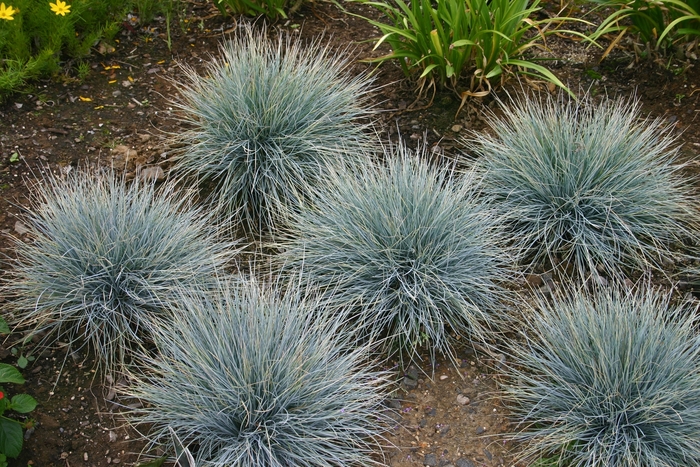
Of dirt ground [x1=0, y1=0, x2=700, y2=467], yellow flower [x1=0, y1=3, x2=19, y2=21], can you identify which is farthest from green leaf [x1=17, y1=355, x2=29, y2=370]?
yellow flower [x1=0, y1=3, x2=19, y2=21]

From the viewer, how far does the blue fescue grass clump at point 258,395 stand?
263 centimetres

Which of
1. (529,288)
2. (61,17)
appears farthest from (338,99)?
(61,17)

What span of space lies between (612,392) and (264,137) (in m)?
2.23

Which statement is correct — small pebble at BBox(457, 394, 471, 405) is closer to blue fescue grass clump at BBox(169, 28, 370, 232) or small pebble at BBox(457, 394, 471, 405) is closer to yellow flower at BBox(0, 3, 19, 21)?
blue fescue grass clump at BBox(169, 28, 370, 232)

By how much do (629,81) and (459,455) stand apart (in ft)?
9.24

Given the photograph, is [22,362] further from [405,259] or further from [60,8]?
[60,8]

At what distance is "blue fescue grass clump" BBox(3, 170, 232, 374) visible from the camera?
3.06 meters

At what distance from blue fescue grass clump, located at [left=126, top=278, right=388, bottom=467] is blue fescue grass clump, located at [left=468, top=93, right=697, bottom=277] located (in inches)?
51.0

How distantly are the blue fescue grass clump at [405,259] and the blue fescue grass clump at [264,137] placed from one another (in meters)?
0.43

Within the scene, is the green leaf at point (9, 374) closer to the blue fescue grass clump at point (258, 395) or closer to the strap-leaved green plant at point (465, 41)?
the blue fescue grass clump at point (258, 395)

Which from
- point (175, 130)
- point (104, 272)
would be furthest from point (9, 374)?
point (175, 130)

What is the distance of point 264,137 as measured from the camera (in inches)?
150

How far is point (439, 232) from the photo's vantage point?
3258 millimetres

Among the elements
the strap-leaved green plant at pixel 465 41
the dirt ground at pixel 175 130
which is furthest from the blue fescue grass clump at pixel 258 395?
the strap-leaved green plant at pixel 465 41
